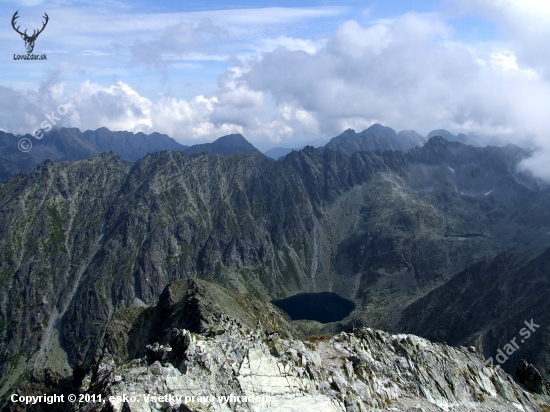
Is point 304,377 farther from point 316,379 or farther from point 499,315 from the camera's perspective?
point 499,315

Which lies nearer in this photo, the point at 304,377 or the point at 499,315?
the point at 304,377

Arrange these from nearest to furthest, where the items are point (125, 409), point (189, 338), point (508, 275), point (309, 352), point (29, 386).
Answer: point (125, 409) < point (189, 338) < point (309, 352) < point (29, 386) < point (508, 275)

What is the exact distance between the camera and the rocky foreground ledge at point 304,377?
103 ft

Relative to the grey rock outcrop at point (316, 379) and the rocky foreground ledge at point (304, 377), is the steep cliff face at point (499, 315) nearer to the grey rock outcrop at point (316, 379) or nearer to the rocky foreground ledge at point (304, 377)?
the rocky foreground ledge at point (304, 377)

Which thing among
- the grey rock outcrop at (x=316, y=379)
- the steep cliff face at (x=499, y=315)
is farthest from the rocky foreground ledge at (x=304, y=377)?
the steep cliff face at (x=499, y=315)

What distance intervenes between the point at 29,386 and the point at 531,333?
163224mm

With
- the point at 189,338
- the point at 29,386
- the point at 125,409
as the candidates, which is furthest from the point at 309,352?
the point at 29,386

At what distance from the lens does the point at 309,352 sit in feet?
137

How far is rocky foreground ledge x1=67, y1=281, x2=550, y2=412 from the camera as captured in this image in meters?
31.5

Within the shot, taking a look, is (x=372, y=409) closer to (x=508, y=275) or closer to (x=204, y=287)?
(x=204, y=287)

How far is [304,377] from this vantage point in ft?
124
